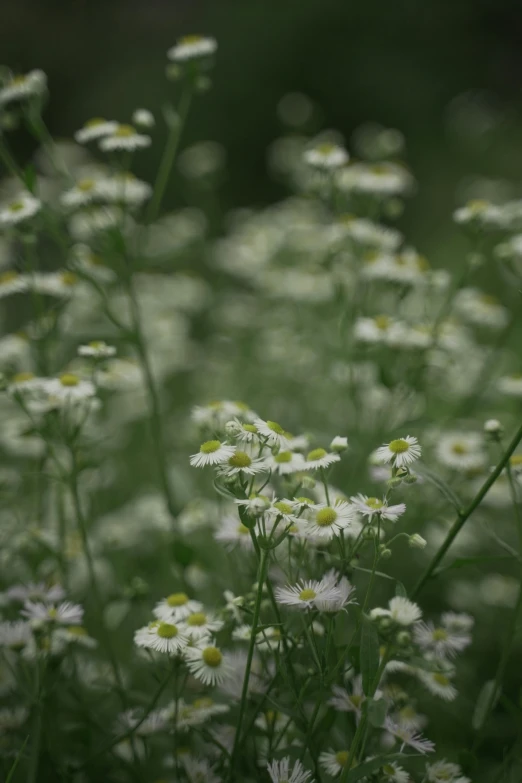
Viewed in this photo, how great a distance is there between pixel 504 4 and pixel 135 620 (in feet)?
25.5

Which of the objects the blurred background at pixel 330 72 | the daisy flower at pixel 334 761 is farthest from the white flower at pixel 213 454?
the blurred background at pixel 330 72

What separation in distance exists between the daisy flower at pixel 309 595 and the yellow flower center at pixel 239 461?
0.62 feet

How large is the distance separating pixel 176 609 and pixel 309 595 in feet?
0.94

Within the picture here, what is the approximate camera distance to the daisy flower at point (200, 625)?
1.18 meters

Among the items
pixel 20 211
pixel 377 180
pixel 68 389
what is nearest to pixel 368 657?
pixel 68 389

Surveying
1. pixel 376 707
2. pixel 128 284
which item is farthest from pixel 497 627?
pixel 128 284

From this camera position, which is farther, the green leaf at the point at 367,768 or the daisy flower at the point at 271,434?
the daisy flower at the point at 271,434

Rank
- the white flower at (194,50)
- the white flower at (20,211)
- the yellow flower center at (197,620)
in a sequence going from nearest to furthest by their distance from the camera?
the yellow flower center at (197,620) < the white flower at (20,211) < the white flower at (194,50)

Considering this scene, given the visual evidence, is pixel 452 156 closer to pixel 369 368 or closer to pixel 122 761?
pixel 369 368

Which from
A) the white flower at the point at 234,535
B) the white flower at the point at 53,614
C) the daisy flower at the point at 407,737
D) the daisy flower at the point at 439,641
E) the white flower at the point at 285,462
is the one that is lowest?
the daisy flower at the point at 407,737

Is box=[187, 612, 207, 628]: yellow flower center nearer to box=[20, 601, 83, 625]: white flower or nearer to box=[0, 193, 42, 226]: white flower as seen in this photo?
box=[20, 601, 83, 625]: white flower

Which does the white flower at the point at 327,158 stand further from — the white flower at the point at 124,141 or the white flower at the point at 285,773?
the white flower at the point at 285,773

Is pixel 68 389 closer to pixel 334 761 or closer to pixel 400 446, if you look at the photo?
pixel 400 446

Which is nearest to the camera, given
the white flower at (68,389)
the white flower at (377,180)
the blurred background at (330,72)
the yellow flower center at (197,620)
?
the yellow flower center at (197,620)
